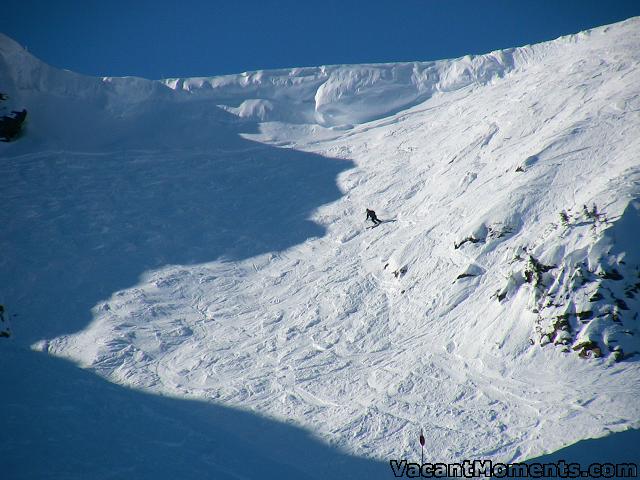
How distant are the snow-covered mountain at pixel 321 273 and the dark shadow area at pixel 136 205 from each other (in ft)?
0.34

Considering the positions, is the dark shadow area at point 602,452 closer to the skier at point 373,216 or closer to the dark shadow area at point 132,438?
the dark shadow area at point 132,438

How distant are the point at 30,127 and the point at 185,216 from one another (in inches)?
356

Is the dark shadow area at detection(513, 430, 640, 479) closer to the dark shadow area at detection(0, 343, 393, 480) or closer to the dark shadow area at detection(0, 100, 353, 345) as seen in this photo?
the dark shadow area at detection(0, 343, 393, 480)

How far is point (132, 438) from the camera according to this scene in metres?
16.0

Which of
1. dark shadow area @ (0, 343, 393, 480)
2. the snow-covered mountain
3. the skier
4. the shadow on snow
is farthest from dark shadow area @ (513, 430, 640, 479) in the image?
the skier

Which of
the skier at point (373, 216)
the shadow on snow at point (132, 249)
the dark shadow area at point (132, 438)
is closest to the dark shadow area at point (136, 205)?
the shadow on snow at point (132, 249)

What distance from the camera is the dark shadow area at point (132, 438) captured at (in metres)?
14.7

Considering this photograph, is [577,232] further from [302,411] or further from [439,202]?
[302,411]

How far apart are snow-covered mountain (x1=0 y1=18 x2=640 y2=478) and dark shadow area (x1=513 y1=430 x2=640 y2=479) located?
28 cm

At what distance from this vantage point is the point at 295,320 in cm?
2212

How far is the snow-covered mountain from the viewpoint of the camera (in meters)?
16.5

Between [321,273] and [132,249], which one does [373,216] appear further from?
[132,249]

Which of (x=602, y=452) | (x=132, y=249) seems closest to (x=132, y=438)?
(x=602, y=452)

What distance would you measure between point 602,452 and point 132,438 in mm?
10219
